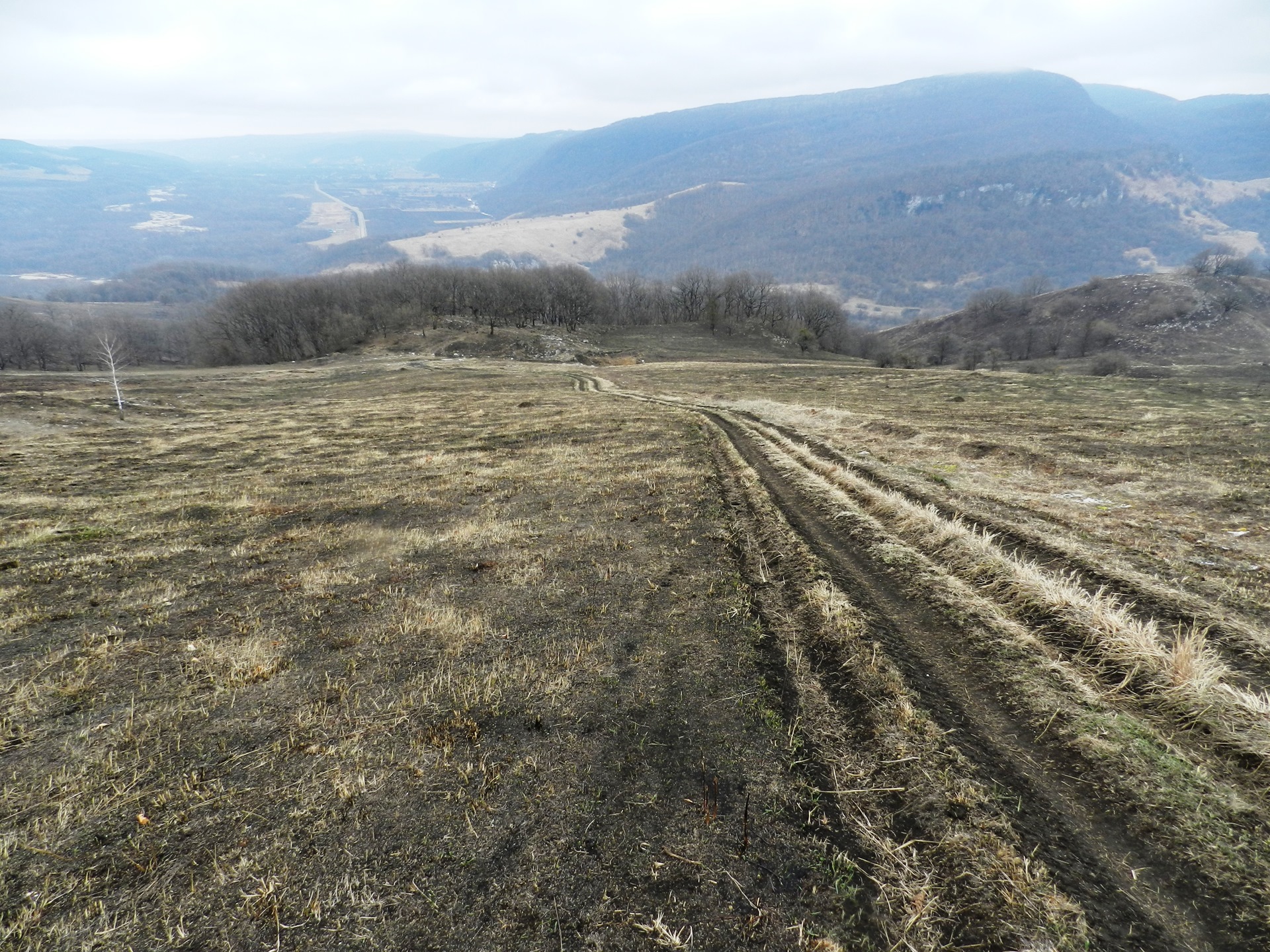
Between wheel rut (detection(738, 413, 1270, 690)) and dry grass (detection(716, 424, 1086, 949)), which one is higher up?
dry grass (detection(716, 424, 1086, 949))

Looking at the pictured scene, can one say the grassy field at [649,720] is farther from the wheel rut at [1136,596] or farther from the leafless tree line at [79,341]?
the leafless tree line at [79,341]

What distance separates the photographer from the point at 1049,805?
18.1 ft

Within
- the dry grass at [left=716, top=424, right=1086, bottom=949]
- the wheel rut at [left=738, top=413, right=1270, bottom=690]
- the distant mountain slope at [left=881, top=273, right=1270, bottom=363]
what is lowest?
the distant mountain slope at [left=881, top=273, right=1270, bottom=363]

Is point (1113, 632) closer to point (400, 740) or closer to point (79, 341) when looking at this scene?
point (400, 740)

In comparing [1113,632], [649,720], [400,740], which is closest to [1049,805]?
[1113,632]

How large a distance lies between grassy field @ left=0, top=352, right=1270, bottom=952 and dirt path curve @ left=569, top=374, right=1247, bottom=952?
3 cm

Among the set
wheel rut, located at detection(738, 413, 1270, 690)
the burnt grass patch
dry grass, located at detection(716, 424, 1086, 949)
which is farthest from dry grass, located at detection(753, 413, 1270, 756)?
the burnt grass patch

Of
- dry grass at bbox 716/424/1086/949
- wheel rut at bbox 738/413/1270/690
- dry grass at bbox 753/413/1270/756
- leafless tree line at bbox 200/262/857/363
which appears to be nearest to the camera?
dry grass at bbox 716/424/1086/949

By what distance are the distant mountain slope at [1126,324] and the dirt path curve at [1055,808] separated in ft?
396

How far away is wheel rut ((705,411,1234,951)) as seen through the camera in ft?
14.4

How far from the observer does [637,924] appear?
4.58m

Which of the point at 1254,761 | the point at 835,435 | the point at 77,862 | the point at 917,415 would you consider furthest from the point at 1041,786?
the point at 917,415

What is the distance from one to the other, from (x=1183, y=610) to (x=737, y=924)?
9946 millimetres

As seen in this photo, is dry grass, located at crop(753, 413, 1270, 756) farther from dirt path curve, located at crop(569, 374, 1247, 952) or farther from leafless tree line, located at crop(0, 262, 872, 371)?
leafless tree line, located at crop(0, 262, 872, 371)
